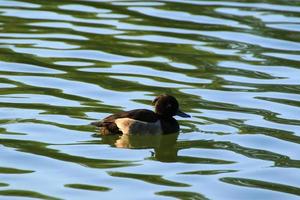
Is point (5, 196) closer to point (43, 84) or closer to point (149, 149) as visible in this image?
point (149, 149)

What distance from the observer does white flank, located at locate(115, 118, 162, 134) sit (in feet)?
46.0

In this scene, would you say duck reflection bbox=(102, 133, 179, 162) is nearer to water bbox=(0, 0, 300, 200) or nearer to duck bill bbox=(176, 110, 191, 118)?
water bbox=(0, 0, 300, 200)

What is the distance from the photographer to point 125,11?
20594 millimetres

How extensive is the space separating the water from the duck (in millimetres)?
138

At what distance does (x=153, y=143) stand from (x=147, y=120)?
0.37 m

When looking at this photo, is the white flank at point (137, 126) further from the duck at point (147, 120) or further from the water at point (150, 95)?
the water at point (150, 95)

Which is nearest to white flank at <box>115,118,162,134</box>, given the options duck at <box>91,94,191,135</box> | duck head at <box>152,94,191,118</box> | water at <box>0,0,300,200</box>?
duck at <box>91,94,191,135</box>

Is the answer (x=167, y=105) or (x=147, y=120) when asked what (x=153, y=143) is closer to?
(x=147, y=120)

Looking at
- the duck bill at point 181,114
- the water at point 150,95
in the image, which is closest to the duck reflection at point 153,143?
the water at point 150,95

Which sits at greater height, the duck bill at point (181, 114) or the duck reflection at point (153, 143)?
the duck bill at point (181, 114)

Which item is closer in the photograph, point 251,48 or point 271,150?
point 271,150

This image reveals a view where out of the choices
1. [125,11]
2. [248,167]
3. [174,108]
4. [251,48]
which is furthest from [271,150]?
[125,11]

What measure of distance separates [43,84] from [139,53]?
96.6 inches

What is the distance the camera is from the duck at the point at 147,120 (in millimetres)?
13961
